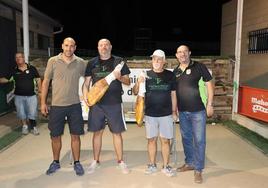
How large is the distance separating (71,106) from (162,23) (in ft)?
83.4

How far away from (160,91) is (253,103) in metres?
4.59

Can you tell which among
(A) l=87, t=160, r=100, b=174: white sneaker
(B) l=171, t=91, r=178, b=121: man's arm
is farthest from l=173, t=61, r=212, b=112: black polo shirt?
(A) l=87, t=160, r=100, b=174: white sneaker

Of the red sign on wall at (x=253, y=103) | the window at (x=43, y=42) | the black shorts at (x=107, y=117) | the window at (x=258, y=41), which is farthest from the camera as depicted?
the window at (x=43, y=42)

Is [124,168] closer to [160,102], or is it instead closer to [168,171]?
[168,171]

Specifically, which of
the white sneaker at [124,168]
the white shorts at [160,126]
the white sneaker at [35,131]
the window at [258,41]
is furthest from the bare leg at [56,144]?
the window at [258,41]

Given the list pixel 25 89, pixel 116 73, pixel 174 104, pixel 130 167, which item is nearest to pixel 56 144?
pixel 130 167

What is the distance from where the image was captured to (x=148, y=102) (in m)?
5.49

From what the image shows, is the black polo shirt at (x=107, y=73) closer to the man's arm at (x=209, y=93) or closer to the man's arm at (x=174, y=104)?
the man's arm at (x=174, y=104)

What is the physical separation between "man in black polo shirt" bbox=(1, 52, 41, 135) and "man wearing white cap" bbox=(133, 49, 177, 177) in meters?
3.58

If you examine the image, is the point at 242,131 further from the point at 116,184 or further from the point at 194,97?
the point at 116,184

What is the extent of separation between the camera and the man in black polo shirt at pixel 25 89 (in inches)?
322

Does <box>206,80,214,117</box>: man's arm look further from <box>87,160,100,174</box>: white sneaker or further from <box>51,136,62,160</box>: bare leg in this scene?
<box>51,136,62,160</box>: bare leg

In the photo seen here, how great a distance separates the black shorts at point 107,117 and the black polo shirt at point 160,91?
21.3 inches

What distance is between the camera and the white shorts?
5477 mm
